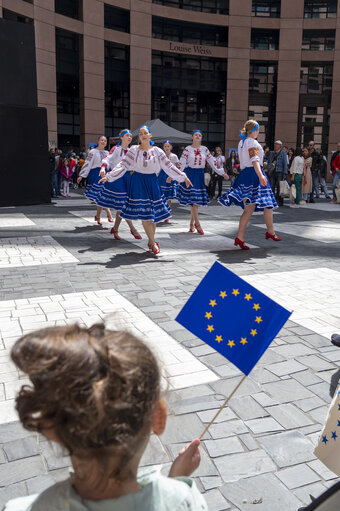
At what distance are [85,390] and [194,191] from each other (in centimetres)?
881

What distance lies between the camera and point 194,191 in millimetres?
9617

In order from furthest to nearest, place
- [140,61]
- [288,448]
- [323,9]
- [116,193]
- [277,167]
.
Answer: [323,9] → [140,61] → [277,167] → [116,193] → [288,448]

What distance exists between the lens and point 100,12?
27.7 metres

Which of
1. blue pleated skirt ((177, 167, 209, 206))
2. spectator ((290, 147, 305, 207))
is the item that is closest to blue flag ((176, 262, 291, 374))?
blue pleated skirt ((177, 167, 209, 206))

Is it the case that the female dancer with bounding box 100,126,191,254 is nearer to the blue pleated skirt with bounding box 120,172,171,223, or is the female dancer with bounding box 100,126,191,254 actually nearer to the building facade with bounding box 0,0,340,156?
the blue pleated skirt with bounding box 120,172,171,223

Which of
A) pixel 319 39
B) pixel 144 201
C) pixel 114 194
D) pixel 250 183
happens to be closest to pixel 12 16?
pixel 114 194

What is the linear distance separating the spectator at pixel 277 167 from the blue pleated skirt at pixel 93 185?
6627mm

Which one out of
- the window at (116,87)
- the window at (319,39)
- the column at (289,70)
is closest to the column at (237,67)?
the column at (289,70)

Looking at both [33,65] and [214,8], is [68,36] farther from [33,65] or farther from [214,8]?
[33,65]

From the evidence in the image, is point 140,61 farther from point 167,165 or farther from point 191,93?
A: point 167,165

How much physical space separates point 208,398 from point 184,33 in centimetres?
3305

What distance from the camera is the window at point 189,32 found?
31.3m

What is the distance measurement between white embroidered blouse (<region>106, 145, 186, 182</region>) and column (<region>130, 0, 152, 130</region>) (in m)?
23.6

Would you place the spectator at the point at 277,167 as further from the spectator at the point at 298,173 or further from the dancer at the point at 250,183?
the dancer at the point at 250,183
